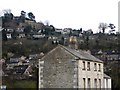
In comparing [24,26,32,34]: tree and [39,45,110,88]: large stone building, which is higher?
[24,26,32,34]: tree

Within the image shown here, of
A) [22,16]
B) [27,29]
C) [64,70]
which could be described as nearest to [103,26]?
[27,29]

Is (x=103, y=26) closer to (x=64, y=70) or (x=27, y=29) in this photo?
(x=27, y=29)

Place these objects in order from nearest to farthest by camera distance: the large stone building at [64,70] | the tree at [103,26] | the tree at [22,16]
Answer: the large stone building at [64,70]
the tree at [103,26]
the tree at [22,16]

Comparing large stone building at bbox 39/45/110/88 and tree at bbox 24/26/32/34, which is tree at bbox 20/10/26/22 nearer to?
tree at bbox 24/26/32/34

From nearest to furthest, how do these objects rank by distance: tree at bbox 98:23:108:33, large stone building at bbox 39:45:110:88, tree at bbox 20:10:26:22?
large stone building at bbox 39:45:110:88 < tree at bbox 98:23:108:33 < tree at bbox 20:10:26:22

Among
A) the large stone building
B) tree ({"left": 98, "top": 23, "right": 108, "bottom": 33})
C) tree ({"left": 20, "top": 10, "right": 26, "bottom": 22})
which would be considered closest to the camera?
the large stone building

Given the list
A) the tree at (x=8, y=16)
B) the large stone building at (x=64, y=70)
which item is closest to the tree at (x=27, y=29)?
the tree at (x=8, y=16)

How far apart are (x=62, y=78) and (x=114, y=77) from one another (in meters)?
21.3

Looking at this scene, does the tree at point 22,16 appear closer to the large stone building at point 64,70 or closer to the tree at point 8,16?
the tree at point 8,16

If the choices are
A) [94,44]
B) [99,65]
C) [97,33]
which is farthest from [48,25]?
[99,65]

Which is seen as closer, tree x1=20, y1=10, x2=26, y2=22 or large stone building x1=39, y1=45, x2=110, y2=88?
large stone building x1=39, y1=45, x2=110, y2=88

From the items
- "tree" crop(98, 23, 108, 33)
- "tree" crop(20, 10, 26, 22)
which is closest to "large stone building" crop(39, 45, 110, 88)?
"tree" crop(98, 23, 108, 33)

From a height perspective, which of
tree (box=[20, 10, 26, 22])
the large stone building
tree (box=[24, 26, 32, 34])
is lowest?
the large stone building

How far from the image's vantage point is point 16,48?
107 m
